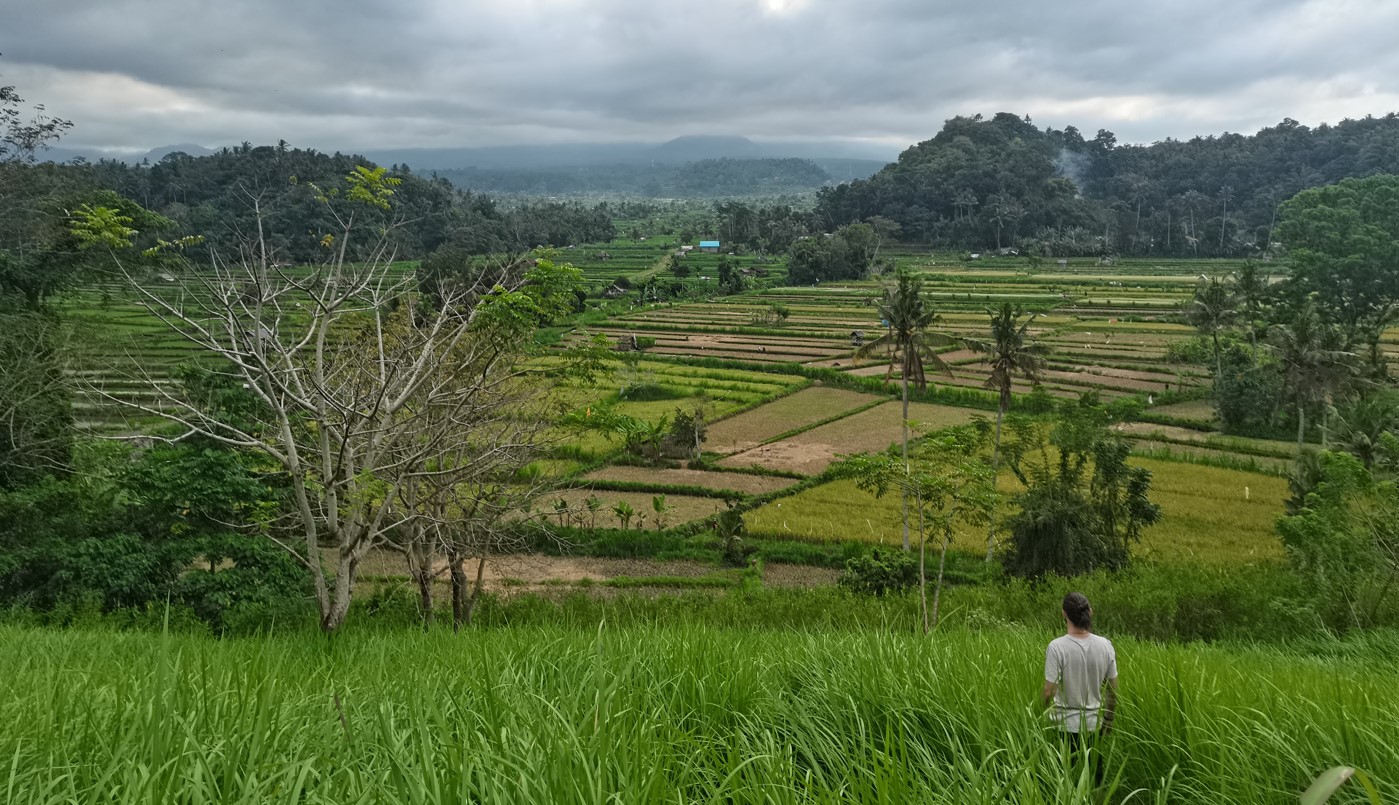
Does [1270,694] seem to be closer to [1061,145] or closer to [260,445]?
[260,445]

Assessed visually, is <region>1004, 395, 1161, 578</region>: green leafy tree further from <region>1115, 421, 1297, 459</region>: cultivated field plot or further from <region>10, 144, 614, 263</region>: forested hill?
<region>10, 144, 614, 263</region>: forested hill

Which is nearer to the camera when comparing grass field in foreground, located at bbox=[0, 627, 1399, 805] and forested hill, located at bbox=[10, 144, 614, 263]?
grass field in foreground, located at bbox=[0, 627, 1399, 805]

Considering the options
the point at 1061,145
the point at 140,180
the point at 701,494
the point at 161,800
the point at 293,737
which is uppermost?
the point at 1061,145

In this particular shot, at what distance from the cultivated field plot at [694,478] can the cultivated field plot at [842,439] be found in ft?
2.68

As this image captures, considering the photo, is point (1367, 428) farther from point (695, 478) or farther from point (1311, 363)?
point (695, 478)

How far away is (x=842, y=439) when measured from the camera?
107 feet

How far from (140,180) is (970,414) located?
80372mm

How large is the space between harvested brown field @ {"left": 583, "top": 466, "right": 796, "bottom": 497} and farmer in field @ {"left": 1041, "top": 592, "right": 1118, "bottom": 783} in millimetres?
22627

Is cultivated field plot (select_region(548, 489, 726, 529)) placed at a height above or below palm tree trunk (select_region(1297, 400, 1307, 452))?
below

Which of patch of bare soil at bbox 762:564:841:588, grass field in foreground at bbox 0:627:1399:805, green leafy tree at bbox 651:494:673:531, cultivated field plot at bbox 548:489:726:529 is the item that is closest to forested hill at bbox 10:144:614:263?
cultivated field plot at bbox 548:489:726:529

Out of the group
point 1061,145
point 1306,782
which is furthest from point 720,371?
point 1061,145

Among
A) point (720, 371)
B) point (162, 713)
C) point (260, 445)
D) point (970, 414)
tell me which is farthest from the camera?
point (720, 371)

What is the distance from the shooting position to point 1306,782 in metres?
2.97

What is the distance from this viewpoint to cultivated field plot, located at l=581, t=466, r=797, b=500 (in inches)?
1081
